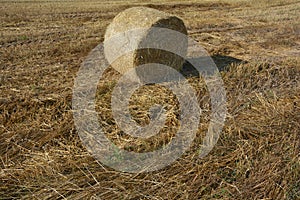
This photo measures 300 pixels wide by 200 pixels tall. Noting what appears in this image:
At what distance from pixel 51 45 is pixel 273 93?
576 centimetres

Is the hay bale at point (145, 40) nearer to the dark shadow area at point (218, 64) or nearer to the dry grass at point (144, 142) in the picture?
the dark shadow area at point (218, 64)

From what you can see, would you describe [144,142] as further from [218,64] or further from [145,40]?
[218,64]

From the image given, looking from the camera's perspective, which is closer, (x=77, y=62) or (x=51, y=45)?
(x=77, y=62)

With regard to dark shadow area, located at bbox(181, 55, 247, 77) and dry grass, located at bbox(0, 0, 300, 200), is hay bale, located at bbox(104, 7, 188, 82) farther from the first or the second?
dry grass, located at bbox(0, 0, 300, 200)

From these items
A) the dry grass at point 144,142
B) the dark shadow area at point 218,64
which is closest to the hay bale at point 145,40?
the dark shadow area at point 218,64

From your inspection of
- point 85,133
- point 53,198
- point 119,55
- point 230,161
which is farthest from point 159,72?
point 53,198

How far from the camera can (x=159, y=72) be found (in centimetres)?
549

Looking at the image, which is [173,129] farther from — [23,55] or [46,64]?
[23,55]

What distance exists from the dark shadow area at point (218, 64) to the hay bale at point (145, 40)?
0.24 m

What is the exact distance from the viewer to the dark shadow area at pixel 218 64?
575 cm

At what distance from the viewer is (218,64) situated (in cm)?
635

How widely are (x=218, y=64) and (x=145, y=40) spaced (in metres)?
2.08

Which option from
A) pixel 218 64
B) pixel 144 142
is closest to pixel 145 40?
pixel 218 64

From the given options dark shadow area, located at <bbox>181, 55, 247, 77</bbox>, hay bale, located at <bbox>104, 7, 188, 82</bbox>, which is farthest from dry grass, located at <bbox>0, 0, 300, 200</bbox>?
hay bale, located at <bbox>104, 7, 188, 82</bbox>
